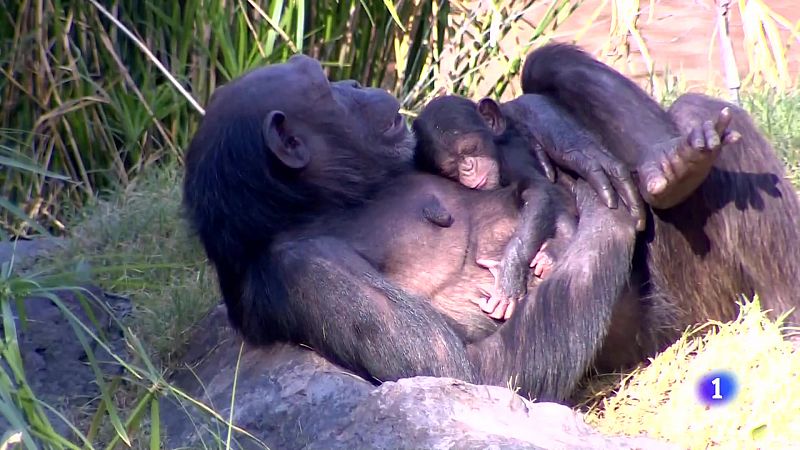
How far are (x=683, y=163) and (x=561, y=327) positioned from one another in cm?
52

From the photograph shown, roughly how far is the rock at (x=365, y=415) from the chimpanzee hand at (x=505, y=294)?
0.48m

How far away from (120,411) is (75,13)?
240 centimetres

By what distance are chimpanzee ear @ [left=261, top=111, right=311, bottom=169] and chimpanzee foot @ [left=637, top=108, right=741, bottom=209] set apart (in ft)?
3.02

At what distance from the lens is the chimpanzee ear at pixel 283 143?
3.22m

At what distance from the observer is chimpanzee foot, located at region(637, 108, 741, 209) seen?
116 inches

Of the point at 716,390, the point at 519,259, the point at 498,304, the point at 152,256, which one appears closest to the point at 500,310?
the point at 498,304

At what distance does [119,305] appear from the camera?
12.5ft

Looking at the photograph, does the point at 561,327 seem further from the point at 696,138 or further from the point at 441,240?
the point at 696,138

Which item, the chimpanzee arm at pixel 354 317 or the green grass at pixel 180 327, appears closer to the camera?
the green grass at pixel 180 327

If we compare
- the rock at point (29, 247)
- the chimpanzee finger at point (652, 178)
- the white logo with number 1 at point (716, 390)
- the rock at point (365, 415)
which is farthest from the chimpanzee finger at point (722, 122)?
the rock at point (29, 247)

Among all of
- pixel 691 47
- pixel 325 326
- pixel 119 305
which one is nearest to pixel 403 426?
pixel 325 326

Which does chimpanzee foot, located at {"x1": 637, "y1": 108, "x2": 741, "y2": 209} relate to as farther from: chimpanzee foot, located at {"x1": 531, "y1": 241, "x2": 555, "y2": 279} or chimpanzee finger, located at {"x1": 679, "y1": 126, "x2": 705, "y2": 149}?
chimpanzee foot, located at {"x1": 531, "y1": 241, "x2": 555, "y2": 279}

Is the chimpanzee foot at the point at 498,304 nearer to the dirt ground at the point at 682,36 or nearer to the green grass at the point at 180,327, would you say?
the green grass at the point at 180,327

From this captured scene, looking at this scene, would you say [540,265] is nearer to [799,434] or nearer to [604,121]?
[604,121]
